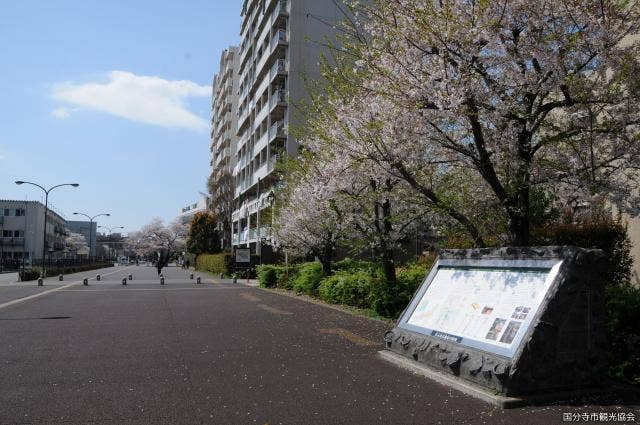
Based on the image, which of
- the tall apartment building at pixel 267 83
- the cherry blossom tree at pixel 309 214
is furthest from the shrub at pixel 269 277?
the tall apartment building at pixel 267 83

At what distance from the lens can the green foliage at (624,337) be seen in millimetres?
6113

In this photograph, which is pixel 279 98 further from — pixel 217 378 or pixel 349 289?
pixel 217 378

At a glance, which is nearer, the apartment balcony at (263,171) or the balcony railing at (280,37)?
the balcony railing at (280,37)

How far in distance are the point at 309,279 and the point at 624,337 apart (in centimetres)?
1486

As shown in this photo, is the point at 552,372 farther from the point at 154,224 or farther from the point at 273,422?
the point at 154,224

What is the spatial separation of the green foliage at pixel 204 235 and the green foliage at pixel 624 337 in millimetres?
61906

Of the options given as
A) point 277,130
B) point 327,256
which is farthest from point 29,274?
point 327,256

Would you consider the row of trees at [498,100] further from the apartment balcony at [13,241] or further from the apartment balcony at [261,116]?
the apartment balcony at [13,241]

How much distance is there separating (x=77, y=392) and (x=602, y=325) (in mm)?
5760

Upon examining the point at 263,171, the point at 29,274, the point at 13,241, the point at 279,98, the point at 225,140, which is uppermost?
the point at 225,140

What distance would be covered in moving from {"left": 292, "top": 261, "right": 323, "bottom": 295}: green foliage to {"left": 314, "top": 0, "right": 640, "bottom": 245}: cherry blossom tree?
11.0 metres

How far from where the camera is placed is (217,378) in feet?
21.3

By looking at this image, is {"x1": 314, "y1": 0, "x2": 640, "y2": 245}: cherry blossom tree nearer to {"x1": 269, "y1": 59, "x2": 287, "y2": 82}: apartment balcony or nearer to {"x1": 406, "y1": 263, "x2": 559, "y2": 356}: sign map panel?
{"x1": 406, "y1": 263, "x2": 559, "y2": 356}: sign map panel

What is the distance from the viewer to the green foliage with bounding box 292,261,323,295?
790 inches
